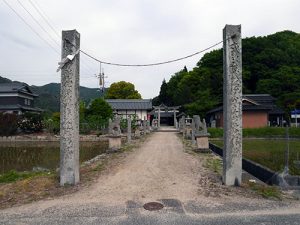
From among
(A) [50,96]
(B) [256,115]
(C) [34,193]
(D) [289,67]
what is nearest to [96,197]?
(C) [34,193]

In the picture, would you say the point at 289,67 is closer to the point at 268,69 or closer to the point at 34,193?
the point at 268,69

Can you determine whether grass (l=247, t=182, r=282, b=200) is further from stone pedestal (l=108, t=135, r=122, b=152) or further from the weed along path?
stone pedestal (l=108, t=135, r=122, b=152)

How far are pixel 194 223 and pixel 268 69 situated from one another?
48336mm

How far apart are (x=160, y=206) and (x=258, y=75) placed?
4800cm

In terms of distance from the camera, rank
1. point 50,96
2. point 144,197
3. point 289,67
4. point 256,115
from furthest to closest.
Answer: point 50,96
point 289,67
point 256,115
point 144,197

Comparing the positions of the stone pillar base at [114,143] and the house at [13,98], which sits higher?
the house at [13,98]

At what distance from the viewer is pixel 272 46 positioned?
5319cm

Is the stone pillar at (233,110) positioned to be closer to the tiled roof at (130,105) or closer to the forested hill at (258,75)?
the forested hill at (258,75)

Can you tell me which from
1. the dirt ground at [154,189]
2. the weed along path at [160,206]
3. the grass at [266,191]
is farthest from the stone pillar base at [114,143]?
the grass at [266,191]

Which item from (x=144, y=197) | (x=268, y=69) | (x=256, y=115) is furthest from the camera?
(x=268, y=69)

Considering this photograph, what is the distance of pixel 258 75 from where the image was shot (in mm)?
50406

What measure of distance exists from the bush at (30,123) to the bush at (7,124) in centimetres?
107

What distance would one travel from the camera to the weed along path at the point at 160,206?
211 inches

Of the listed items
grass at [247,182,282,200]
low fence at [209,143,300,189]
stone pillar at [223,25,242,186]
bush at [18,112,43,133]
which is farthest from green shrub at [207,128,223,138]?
stone pillar at [223,25,242,186]
